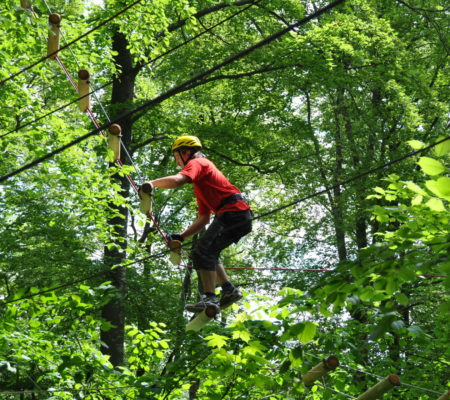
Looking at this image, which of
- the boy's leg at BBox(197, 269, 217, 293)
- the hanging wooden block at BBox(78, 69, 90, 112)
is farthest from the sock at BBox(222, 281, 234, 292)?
the hanging wooden block at BBox(78, 69, 90, 112)

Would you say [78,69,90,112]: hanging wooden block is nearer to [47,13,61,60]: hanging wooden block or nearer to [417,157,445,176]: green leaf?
[47,13,61,60]: hanging wooden block

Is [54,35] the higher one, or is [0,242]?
[0,242]

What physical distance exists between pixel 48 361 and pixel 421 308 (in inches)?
388

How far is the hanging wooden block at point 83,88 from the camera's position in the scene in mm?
4207

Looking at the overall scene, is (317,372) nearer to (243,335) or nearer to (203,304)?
(243,335)

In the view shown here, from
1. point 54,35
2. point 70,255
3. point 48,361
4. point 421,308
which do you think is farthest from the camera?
point 421,308

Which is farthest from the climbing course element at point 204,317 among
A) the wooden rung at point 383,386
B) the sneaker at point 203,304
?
the wooden rung at point 383,386

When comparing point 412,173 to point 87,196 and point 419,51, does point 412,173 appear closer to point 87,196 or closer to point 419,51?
point 419,51

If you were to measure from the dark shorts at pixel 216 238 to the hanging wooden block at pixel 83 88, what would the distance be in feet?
4.58

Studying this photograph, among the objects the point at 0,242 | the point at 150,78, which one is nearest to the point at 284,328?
the point at 0,242

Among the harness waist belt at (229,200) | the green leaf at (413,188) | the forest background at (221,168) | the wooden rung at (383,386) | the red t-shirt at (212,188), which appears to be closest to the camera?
the wooden rung at (383,386)

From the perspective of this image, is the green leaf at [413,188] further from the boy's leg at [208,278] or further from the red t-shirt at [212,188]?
the boy's leg at [208,278]

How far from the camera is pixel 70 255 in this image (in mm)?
10961

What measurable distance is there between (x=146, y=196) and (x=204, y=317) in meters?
1.19
